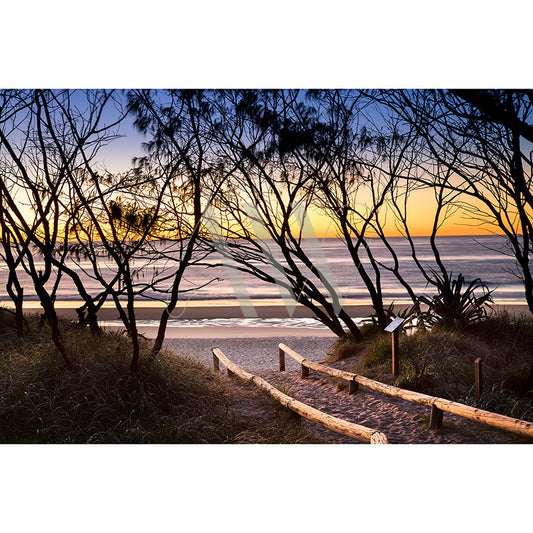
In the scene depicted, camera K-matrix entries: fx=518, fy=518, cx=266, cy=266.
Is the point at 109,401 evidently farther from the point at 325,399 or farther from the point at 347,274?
the point at 347,274

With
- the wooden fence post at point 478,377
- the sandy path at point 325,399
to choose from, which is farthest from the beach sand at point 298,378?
the wooden fence post at point 478,377

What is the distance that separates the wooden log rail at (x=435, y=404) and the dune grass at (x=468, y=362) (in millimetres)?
270

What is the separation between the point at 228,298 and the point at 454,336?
205cm

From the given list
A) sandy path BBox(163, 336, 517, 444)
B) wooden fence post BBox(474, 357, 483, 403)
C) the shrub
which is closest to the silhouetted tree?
the shrub

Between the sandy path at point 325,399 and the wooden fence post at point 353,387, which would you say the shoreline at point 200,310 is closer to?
the sandy path at point 325,399

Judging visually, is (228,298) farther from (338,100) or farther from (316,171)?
(338,100)

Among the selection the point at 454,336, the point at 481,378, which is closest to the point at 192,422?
the point at 481,378

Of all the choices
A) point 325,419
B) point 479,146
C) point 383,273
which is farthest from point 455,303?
point 325,419

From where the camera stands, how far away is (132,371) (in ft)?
12.8

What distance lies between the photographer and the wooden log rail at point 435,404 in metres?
3.33

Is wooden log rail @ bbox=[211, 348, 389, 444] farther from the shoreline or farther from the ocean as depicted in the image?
the ocean

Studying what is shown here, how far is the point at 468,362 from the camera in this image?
4.36 meters

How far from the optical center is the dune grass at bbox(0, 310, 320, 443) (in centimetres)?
360
